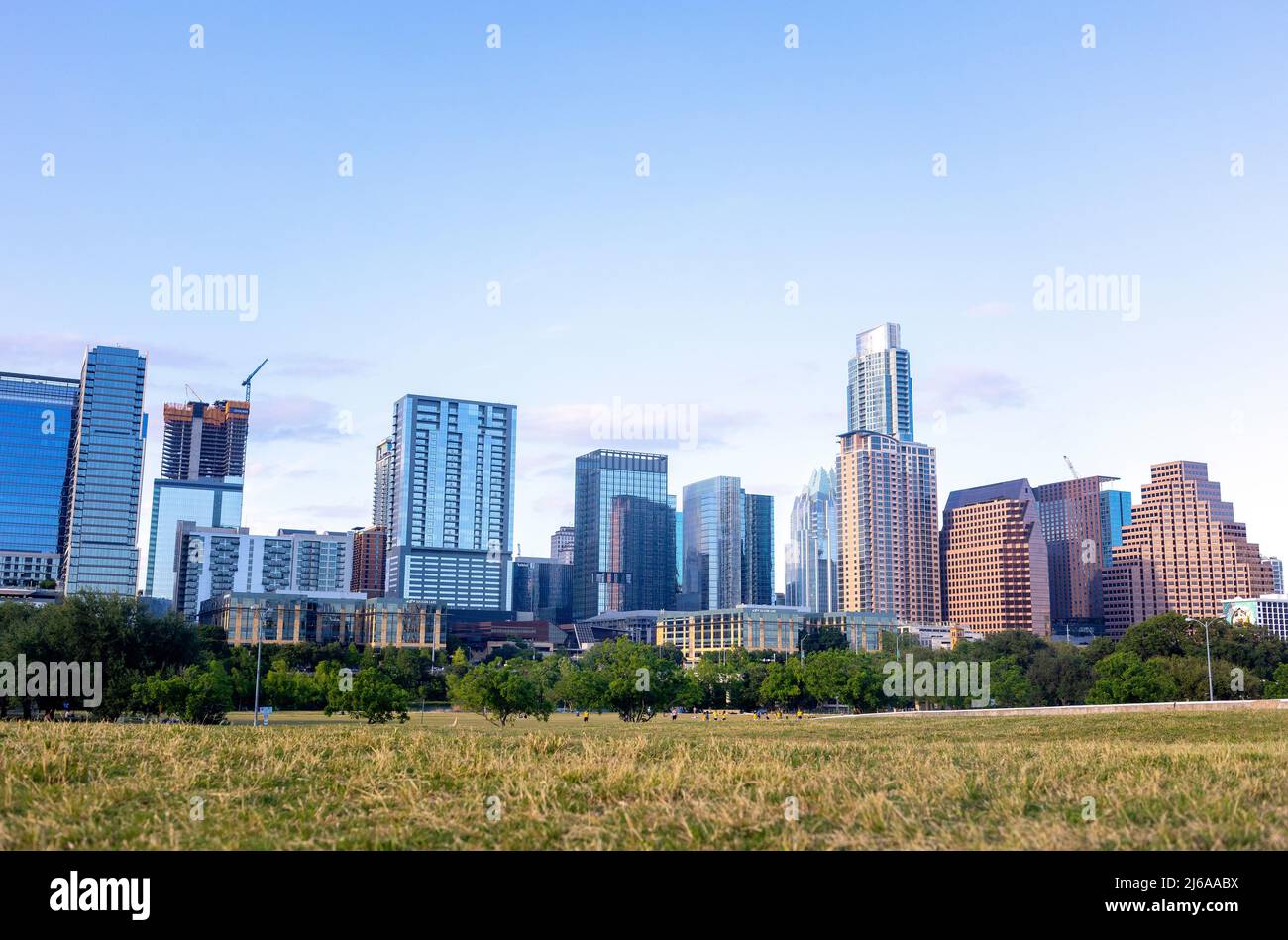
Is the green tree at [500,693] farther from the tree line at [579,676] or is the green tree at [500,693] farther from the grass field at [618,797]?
the grass field at [618,797]

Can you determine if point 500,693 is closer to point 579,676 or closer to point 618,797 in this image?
point 579,676

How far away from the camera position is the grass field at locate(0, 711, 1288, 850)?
13648 millimetres

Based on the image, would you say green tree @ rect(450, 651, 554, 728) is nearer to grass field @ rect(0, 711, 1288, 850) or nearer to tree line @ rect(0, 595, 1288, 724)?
tree line @ rect(0, 595, 1288, 724)

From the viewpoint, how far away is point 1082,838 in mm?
13023

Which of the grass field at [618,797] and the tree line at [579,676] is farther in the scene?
the tree line at [579,676]

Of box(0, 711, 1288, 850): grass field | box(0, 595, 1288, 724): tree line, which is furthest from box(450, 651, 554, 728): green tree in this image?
box(0, 711, 1288, 850): grass field

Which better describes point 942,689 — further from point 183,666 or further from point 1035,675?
point 183,666

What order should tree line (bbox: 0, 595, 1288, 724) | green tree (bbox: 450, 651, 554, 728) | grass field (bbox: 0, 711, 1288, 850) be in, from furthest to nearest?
1. green tree (bbox: 450, 651, 554, 728)
2. tree line (bbox: 0, 595, 1288, 724)
3. grass field (bbox: 0, 711, 1288, 850)

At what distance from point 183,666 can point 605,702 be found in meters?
36.2

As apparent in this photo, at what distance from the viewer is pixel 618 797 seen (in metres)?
16.7

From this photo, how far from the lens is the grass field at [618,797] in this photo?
44.8 feet

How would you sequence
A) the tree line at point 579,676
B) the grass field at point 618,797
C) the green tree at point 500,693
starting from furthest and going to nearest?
the green tree at point 500,693
the tree line at point 579,676
the grass field at point 618,797

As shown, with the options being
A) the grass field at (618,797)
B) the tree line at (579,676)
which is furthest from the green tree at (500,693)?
the grass field at (618,797)
